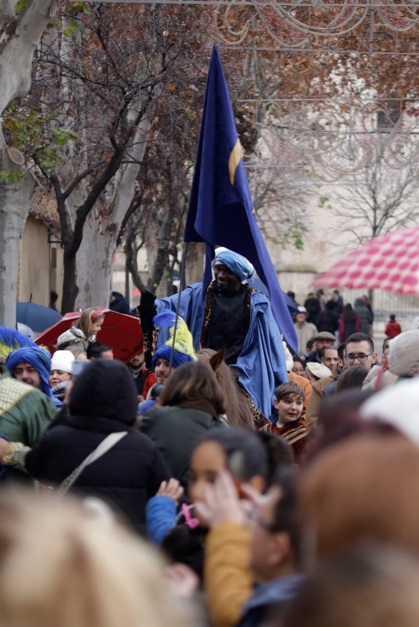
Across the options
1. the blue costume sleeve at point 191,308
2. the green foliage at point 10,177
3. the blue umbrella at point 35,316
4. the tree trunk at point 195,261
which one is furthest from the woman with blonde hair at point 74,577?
the tree trunk at point 195,261

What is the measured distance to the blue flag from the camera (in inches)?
345

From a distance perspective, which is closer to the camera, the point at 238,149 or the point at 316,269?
the point at 238,149

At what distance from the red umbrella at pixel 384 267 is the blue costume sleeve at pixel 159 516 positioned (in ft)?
3.33

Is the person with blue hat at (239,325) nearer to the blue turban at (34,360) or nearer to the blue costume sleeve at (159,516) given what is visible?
the blue turban at (34,360)

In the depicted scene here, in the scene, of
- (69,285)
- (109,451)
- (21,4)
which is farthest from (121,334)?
(109,451)

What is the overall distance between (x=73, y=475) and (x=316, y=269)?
47.8 metres

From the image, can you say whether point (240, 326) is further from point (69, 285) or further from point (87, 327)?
point (69, 285)

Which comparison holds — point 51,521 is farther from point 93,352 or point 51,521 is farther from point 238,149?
point 93,352

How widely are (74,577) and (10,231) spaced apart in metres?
10.5

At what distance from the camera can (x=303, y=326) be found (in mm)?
25609

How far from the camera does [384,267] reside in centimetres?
521

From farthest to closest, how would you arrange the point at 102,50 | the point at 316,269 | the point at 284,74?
the point at 316,269 < the point at 284,74 < the point at 102,50

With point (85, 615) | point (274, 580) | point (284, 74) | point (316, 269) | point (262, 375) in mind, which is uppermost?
point (284, 74)

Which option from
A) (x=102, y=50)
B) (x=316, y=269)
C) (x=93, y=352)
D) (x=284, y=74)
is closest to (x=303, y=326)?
(x=284, y=74)
